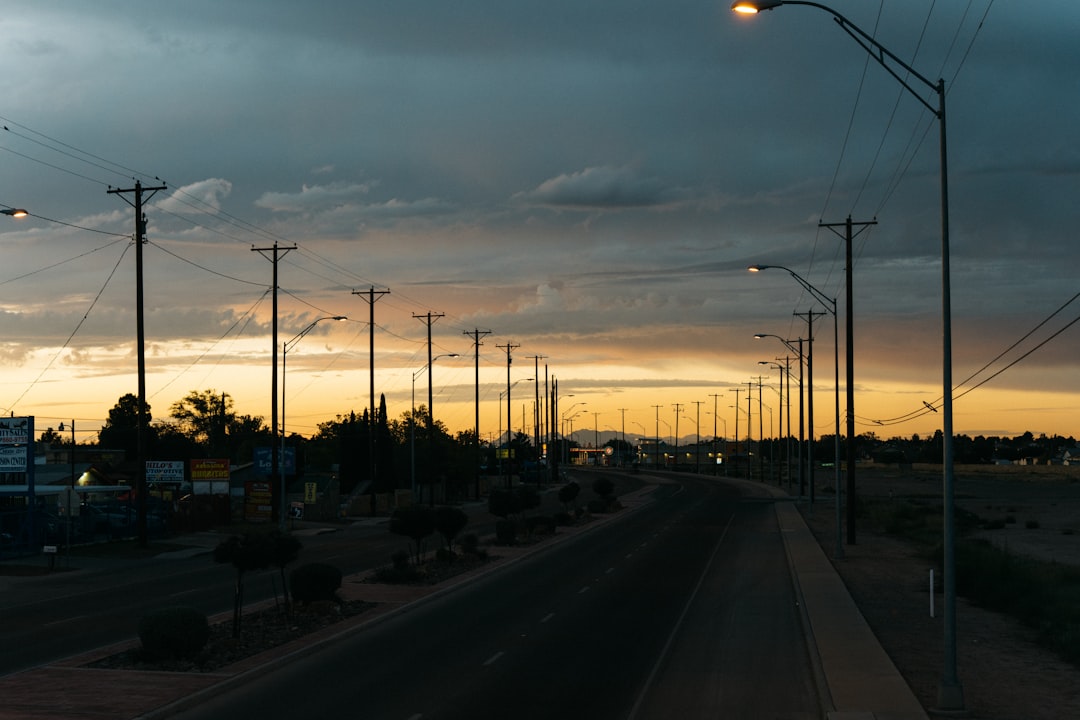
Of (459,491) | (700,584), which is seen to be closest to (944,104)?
(700,584)

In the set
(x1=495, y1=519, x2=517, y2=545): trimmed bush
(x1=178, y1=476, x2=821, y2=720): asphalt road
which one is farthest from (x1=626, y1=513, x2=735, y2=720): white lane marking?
(x1=495, y1=519, x2=517, y2=545): trimmed bush

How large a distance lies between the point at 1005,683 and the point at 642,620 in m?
9.05

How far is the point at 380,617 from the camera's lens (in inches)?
1065

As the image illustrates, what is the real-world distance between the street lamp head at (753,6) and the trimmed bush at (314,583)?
16809 millimetres

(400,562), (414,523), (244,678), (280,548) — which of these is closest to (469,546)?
(414,523)

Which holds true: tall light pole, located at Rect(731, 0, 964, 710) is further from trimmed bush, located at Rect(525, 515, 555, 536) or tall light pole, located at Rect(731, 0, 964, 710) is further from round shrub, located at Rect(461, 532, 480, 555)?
trimmed bush, located at Rect(525, 515, 555, 536)

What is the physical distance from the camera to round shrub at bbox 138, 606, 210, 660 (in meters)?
20.2

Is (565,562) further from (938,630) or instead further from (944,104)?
(944,104)

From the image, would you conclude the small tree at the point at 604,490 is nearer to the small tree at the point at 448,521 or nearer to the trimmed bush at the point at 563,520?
the trimmed bush at the point at 563,520

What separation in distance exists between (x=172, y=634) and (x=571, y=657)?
7.10 meters

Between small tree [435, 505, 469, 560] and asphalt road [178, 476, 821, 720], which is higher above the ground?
small tree [435, 505, 469, 560]

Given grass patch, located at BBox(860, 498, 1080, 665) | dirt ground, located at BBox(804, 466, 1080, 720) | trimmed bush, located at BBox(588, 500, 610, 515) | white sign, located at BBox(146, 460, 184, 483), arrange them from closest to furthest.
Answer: dirt ground, located at BBox(804, 466, 1080, 720), grass patch, located at BBox(860, 498, 1080, 665), white sign, located at BBox(146, 460, 184, 483), trimmed bush, located at BBox(588, 500, 610, 515)

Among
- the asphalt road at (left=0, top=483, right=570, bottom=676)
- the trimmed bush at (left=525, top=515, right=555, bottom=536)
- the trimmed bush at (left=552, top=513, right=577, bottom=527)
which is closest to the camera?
the asphalt road at (left=0, top=483, right=570, bottom=676)

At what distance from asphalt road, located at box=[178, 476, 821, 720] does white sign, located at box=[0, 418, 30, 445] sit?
70.0 ft
